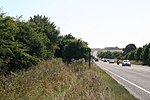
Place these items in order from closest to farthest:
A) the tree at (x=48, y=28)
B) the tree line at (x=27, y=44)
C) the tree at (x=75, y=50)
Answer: the tree line at (x=27, y=44), the tree at (x=48, y=28), the tree at (x=75, y=50)

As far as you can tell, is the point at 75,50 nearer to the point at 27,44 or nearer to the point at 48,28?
the point at 48,28

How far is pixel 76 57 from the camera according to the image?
46.4 meters

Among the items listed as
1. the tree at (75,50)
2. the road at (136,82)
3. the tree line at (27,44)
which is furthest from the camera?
the tree at (75,50)

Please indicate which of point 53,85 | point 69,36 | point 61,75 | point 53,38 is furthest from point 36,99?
point 69,36

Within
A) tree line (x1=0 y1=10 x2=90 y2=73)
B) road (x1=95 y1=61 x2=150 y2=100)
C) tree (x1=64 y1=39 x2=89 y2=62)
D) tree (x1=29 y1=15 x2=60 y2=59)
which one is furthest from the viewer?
tree (x1=64 y1=39 x2=89 y2=62)

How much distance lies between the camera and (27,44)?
26547mm

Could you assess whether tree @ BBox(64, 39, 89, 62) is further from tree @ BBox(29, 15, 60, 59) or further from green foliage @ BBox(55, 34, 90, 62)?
tree @ BBox(29, 15, 60, 59)

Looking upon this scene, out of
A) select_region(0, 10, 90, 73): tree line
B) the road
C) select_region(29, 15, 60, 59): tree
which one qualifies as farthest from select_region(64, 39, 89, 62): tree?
the road

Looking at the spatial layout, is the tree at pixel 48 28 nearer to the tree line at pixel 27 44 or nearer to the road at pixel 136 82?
the tree line at pixel 27 44

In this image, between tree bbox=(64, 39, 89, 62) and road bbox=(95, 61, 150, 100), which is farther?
tree bbox=(64, 39, 89, 62)

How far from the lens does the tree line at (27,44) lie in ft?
52.3

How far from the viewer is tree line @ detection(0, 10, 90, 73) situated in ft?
52.3

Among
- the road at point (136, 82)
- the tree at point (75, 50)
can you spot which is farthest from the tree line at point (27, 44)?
the road at point (136, 82)

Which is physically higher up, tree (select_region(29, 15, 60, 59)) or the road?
tree (select_region(29, 15, 60, 59))
